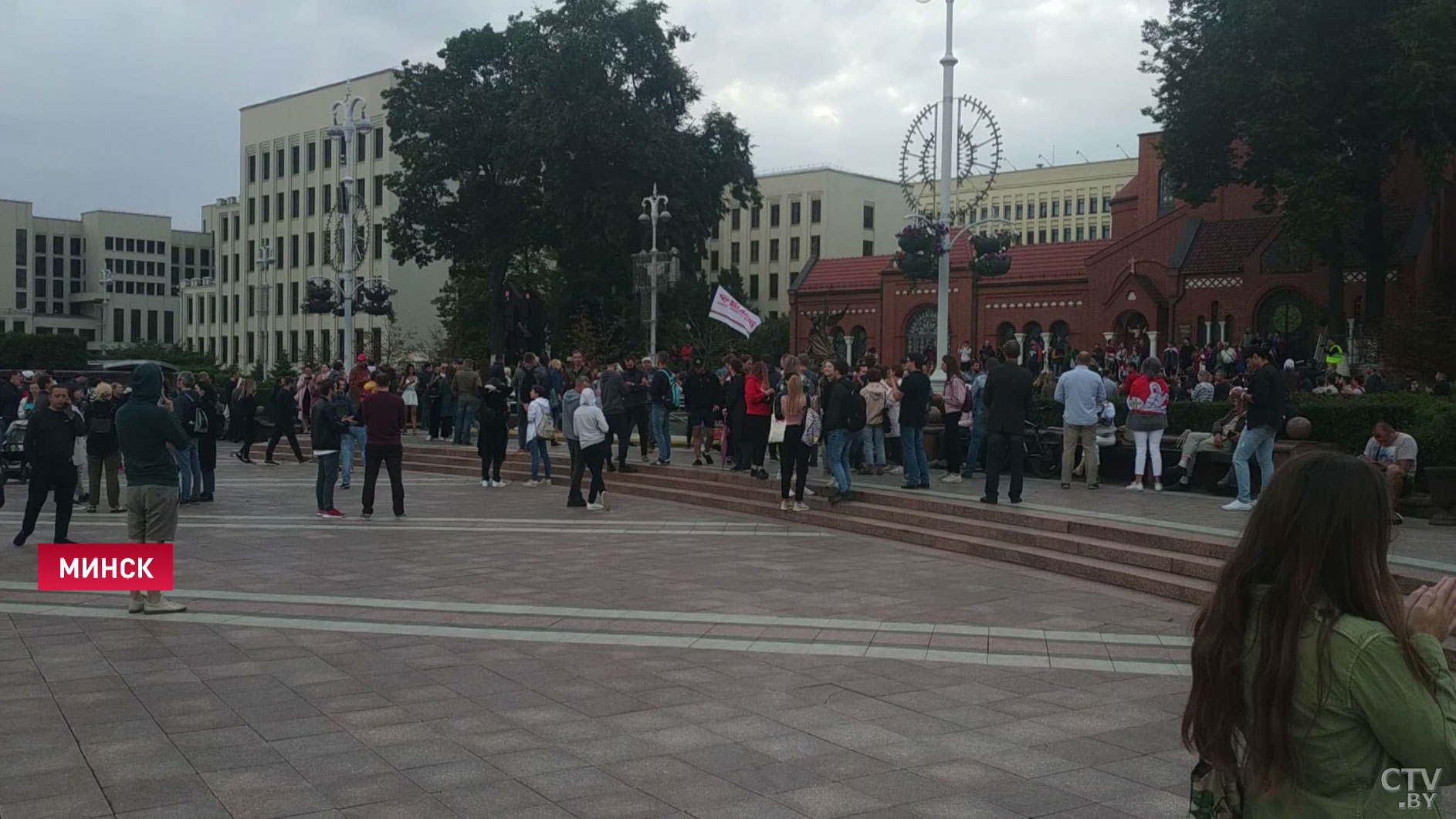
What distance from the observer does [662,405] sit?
63.8ft

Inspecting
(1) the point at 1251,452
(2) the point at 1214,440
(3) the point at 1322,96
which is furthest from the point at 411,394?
(3) the point at 1322,96

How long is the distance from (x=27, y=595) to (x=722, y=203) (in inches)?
1488

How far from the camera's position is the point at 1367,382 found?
2642 cm

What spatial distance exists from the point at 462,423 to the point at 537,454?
5430mm

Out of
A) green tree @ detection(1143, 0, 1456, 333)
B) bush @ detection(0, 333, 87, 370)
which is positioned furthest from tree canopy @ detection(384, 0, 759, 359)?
bush @ detection(0, 333, 87, 370)

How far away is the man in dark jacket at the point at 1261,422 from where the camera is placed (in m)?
12.6

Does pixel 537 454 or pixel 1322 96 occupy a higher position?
pixel 1322 96

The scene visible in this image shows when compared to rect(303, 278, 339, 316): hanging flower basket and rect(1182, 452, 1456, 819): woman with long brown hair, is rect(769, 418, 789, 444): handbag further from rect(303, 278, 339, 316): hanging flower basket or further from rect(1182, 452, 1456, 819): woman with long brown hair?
rect(303, 278, 339, 316): hanging flower basket

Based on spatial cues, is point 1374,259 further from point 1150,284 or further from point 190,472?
point 190,472

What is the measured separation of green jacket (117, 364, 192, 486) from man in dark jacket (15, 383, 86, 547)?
3374 millimetres

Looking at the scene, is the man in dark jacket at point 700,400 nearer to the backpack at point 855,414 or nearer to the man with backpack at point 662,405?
the man with backpack at point 662,405

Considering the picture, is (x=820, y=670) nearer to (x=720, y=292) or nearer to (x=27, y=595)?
(x=27, y=595)

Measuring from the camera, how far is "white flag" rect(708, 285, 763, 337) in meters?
22.9

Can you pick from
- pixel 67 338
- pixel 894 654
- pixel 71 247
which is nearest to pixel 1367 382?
pixel 894 654
